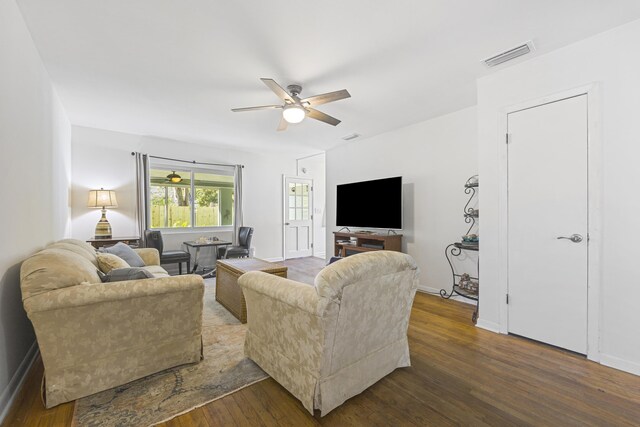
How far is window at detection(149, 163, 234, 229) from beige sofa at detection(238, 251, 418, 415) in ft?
14.6

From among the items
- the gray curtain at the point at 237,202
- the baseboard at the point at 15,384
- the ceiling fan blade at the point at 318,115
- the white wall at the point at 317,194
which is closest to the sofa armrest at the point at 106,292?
the baseboard at the point at 15,384

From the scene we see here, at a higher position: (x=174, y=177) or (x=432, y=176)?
(x=174, y=177)

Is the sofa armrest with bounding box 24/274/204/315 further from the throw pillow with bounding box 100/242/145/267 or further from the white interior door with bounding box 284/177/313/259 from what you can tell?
the white interior door with bounding box 284/177/313/259

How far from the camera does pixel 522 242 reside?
2725 millimetres

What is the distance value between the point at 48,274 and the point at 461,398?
8.70ft

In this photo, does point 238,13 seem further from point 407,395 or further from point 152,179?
point 152,179

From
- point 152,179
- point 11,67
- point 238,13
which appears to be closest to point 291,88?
point 238,13

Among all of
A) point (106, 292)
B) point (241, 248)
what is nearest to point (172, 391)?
point (106, 292)

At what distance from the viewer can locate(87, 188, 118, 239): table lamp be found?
15.1 ft

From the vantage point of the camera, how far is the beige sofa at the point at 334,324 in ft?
5.12

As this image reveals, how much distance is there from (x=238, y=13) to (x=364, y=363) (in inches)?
101

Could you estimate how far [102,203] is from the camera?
15.3 ft

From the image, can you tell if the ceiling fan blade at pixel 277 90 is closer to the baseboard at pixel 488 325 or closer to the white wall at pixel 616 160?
the white wall at pixel 616 160

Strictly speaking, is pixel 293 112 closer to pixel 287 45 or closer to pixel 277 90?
pixel 277 90
